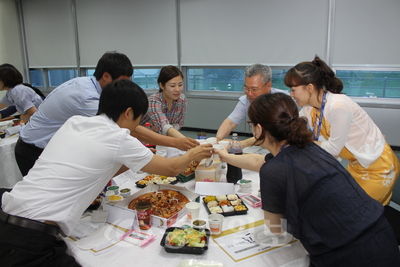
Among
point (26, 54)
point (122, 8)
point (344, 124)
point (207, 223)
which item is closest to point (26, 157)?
point (207, 223)

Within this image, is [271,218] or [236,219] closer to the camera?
[271,218]

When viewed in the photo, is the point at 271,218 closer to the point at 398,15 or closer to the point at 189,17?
the point at 398,15

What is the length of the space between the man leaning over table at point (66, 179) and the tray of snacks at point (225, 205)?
1.24 ft

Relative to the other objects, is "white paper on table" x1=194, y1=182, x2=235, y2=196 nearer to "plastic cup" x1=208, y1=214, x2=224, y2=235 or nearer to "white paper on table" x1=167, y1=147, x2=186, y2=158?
"plastic cup" x1=208, y1=214, x2=224, y2=235

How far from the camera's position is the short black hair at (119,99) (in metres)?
1.32

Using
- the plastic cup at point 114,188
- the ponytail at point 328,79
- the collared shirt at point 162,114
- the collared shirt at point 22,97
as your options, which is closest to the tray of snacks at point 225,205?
the plastic cup at point 114,188

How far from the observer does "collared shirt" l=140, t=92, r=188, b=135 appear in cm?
262

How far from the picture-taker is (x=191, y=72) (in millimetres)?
5941

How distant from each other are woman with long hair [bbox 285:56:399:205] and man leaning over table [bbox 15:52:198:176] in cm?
89

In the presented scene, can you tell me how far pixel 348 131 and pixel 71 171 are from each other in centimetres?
162

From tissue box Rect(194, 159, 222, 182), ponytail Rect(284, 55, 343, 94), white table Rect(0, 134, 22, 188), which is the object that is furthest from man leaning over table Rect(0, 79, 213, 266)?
white table Rect(0, 134, 22, 188)

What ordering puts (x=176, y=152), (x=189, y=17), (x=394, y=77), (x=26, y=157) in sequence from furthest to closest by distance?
(x=189, y=17) → (x=394, y=77) → (x=176, y=152) → (x=26, y=157)

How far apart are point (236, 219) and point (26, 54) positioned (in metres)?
8.22

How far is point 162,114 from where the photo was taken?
265 cm
